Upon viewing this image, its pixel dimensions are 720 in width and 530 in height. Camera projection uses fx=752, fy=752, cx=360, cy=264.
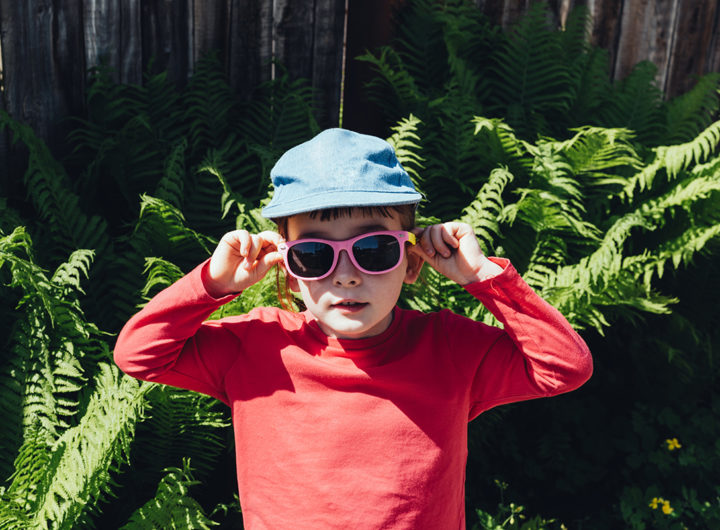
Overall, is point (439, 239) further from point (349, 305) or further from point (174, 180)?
point (174, 180)

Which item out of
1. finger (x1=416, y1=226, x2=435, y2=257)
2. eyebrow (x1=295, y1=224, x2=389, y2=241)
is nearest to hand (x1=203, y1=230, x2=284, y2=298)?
eyebrow (x1=295, y1=224, x2=389, y2=241)

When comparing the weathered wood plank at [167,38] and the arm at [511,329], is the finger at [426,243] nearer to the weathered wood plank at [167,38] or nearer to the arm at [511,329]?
the arm at [511,329]

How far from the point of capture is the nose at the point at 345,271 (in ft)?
5.23

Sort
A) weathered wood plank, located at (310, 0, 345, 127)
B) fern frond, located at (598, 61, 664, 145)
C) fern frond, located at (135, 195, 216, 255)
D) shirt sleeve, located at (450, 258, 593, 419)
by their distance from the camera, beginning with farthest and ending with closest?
1. fern frond, located at (598, 61, 664, 145)
2. weathered wood plank, located at (310, 0, 345, 127)
3. fern frond, located at (135, 195, 216, 255)
4. shirt sleeve, located at (450, 258, 593, 419)

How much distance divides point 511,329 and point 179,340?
75 cm

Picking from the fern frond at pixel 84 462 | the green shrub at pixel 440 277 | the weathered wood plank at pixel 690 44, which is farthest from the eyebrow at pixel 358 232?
the weathered wood plank at pixel 690 44

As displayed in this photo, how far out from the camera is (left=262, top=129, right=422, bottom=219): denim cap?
5.15 ft

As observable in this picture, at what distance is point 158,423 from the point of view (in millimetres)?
2672

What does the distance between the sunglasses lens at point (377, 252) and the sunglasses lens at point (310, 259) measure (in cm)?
6

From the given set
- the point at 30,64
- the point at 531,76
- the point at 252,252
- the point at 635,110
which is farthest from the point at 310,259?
the point at 635,110

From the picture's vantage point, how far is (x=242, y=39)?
371cm

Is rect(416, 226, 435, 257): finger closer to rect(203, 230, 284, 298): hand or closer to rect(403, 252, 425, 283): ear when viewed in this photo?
rect(403, 252, 425, 283): ear

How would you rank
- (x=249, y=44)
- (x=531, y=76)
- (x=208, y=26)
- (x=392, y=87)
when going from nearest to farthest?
1. (x=208, y=26)
2. (x=249, y=44)
3. (x=392, y=87)
4. (x=531, y=76)

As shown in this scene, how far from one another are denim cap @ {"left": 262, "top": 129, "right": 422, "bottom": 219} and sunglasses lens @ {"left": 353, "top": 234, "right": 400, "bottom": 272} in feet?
0.25
